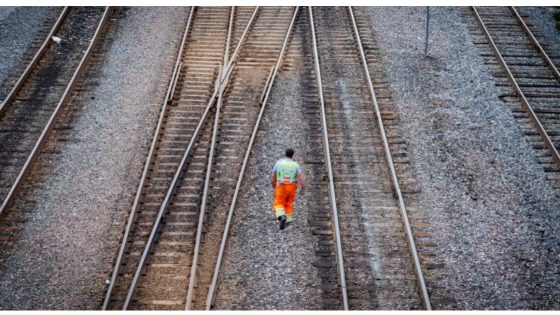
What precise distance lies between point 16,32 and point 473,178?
42.3 feet

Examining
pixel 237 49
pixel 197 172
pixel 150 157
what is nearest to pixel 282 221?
pixel 197 172

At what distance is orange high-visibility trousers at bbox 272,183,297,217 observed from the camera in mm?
9383

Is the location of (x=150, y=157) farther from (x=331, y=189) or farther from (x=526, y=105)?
(x=526, y=105)

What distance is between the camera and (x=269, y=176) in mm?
11062

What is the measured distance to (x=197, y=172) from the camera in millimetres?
11156

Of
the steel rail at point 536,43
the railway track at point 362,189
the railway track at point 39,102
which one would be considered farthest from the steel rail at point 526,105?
the railway track at point 39,102

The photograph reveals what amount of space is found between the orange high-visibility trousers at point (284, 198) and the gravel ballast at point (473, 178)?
254 centimetres

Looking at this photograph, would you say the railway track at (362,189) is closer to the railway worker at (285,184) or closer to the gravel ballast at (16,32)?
the railway worker at (285,184)

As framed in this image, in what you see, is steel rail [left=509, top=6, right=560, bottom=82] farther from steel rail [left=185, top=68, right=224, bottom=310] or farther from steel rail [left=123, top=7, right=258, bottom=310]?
steel rail [left=185, top=68, right=224, bottom=310]

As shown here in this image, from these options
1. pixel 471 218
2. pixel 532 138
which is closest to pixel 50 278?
pixel 471 218

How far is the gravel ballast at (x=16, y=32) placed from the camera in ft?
46.8

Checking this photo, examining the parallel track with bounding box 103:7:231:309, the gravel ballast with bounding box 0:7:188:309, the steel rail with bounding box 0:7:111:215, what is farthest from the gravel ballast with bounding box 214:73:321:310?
the steel rail with bounding box 0:7:111:215

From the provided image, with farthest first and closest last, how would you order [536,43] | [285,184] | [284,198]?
[536,43] → [284,198] → [285,184]

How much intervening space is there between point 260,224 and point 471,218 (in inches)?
148
